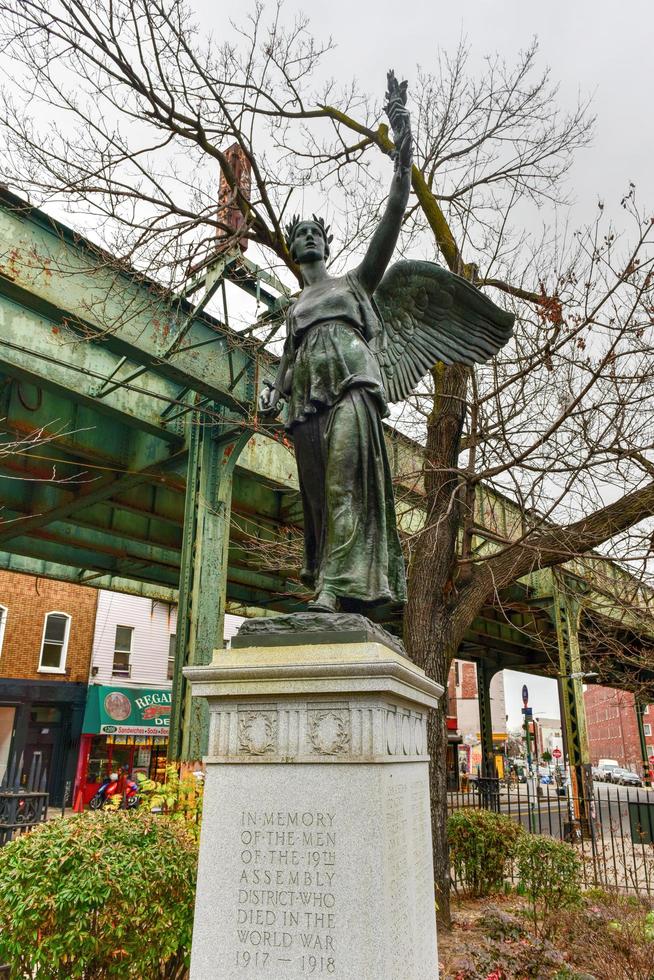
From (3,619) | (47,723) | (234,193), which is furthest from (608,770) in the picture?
(234,193)

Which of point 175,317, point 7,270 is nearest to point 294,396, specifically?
point 7,270

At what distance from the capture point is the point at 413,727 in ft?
13.5

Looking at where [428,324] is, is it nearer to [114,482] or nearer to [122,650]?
[114,482]

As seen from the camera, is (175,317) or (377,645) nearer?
(377,645)

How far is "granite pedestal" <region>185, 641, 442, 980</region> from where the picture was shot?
3.12 metres

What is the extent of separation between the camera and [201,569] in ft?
32.6

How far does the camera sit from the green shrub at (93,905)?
14.1 feet

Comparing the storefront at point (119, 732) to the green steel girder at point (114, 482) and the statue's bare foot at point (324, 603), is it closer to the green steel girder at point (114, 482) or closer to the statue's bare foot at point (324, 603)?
the green steel girder at point (114, 482)

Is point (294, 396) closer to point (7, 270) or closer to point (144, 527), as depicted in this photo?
point (7, 270)

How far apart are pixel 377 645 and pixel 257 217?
8384mm

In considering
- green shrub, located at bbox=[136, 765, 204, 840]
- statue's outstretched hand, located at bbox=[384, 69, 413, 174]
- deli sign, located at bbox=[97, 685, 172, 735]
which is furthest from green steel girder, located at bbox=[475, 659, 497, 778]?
statue's outstretched hand, located at bbox=[384, 69, 413, 174]

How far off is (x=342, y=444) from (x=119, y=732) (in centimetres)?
2607

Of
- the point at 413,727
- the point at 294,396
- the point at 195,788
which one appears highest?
the point at 294,396

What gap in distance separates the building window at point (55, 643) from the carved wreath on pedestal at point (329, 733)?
1038 inches
